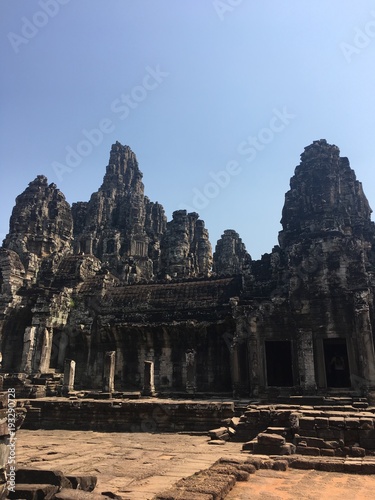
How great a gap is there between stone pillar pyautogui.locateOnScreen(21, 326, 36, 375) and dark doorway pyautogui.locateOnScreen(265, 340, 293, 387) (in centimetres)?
1335

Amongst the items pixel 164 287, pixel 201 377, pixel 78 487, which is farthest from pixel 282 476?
pixel 164 287

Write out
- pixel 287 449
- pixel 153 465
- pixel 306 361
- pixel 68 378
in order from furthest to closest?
pixel 68 378 → pixel 306 361 → pixel 287 449 → pixel 153 465

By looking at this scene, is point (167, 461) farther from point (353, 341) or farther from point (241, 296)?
point (241, 296)

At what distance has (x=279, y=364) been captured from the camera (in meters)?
22.5

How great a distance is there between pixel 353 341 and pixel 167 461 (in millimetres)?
13189

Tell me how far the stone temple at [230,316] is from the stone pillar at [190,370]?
51mm

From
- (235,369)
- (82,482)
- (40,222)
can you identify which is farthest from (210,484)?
(40,222)

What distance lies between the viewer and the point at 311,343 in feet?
63.0

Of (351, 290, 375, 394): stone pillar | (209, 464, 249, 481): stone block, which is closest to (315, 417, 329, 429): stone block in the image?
(209, 464, 249, 481): stone block

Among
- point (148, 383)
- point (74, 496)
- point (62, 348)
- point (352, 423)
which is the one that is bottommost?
point (74, 496)

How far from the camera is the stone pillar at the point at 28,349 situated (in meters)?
23.3

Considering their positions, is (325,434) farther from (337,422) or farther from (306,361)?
(306,361)

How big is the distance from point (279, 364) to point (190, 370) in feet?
17.0

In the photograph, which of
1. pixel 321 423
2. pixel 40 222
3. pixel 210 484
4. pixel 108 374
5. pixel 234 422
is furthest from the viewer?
pixel 40 222
